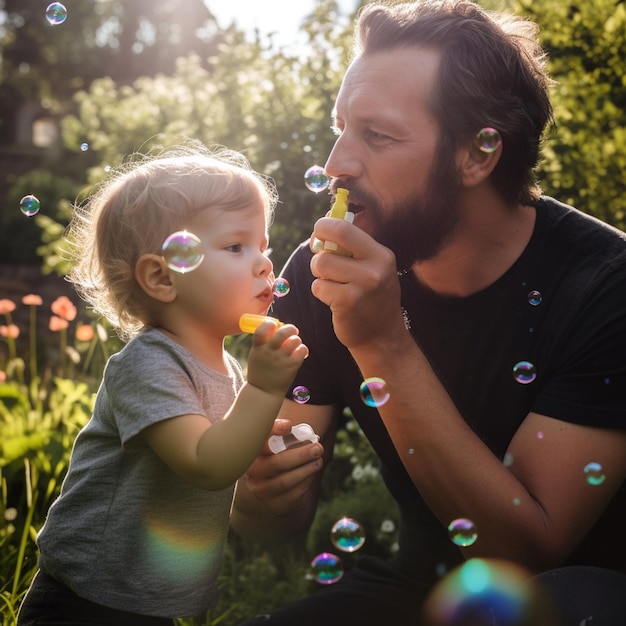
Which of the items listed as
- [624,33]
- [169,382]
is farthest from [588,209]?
[169,382]

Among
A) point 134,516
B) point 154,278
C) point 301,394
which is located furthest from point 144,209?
point 301,394

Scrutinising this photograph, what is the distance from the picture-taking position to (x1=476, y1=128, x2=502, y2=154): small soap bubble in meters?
2.68

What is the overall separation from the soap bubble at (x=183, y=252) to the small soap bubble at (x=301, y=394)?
89 centimetres

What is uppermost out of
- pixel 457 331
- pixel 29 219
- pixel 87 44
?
pixel 457 331

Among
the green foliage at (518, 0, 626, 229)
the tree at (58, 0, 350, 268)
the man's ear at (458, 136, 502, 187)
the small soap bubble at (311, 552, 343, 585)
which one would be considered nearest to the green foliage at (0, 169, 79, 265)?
the tree at (58, 0, 350, 268)

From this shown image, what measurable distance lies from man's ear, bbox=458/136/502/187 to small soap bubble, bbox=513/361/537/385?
64 centimetres

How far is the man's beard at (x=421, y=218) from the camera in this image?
2.56 m

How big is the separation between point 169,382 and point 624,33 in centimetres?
353

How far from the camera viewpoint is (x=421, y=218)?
2.58 metres

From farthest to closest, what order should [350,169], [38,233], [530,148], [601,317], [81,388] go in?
[38,233], [81,388], [530,148], [350,169], [601,317]

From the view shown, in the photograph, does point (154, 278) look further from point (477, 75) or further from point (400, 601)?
point (477, 75)

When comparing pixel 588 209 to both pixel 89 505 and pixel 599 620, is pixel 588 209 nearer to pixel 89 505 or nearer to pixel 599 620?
pixel 599 620

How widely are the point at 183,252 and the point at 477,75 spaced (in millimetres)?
1405

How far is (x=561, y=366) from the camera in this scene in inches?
90.7
